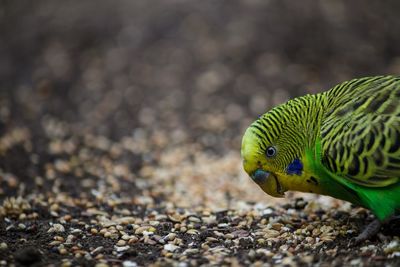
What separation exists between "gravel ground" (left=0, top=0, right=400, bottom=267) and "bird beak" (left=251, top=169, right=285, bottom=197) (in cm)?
42

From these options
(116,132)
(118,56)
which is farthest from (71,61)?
(116,132)

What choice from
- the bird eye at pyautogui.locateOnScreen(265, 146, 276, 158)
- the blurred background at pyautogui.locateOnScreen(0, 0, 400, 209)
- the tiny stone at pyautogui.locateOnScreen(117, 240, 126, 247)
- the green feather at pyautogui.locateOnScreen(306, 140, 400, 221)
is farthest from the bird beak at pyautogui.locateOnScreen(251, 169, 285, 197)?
the blurred background at pyautogui.locateOnScreen(0, 0, 400, 209)

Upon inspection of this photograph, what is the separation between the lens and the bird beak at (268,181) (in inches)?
168

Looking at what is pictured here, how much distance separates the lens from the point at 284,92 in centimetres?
909

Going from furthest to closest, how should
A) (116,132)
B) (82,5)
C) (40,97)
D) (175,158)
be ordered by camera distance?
(82,5) < (40,97) < (116,132) < (175,158)

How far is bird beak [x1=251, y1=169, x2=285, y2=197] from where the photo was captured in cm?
426

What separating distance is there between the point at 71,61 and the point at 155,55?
5.23 ft

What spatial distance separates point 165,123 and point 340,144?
4734 millimetres

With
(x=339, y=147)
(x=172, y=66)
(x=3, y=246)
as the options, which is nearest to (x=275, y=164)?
(x=339, y=147)

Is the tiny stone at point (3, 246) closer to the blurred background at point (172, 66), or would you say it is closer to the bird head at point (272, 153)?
the bird head at point (272, 153)

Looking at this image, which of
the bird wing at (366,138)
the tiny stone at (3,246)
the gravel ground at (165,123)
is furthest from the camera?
the gravel ground at (165,123)

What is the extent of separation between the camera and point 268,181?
4285 millimetres

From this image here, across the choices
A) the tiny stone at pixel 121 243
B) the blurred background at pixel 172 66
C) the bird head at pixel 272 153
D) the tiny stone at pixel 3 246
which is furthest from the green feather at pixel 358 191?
the blurred background at pixel 172 66

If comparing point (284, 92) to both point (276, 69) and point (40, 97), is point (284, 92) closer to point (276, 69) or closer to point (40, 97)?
point (276, 69)
